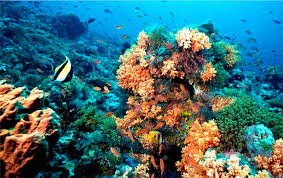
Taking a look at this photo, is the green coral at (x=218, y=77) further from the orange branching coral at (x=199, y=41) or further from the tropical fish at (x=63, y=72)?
the tropical fish at (x=63, y=72)

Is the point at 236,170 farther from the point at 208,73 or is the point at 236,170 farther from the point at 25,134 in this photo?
the point at 25,134

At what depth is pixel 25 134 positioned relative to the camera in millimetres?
1744

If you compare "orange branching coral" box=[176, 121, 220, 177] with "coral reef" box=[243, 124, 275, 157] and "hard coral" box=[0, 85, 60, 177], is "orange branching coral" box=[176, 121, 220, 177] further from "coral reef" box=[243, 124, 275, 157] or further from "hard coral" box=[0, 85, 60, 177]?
"hard coral" box=[0, 85, 60, 177]

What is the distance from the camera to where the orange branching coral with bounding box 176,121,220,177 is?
12.0 feet

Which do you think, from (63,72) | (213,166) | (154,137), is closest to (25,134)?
(63,72)

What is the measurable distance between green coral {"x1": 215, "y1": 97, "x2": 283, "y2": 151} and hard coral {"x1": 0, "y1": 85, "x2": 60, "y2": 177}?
140 inches

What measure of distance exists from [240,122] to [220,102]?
1087 mm

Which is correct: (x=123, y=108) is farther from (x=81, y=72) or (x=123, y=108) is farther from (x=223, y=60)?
(x=81, y=72)

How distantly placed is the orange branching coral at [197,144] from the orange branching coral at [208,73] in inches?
51.1

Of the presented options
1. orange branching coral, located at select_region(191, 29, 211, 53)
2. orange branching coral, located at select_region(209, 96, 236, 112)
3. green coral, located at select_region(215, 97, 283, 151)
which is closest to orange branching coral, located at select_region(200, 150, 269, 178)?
green coral, located at select_region(215, 97, 283, 151)

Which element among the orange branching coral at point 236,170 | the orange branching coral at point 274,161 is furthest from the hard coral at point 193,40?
the orange branching coral at point 236,170

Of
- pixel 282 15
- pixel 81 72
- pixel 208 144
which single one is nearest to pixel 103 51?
pixel 81 72

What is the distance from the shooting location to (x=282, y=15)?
381 ft

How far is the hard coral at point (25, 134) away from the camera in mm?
1625
